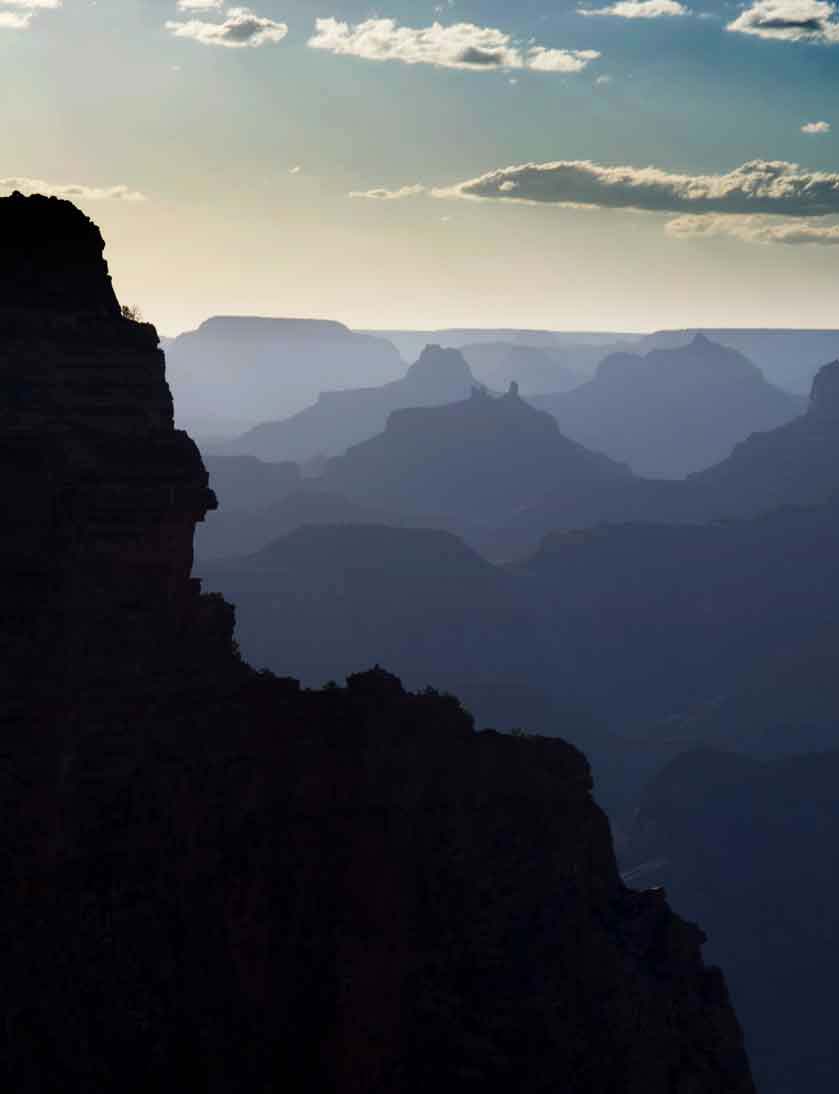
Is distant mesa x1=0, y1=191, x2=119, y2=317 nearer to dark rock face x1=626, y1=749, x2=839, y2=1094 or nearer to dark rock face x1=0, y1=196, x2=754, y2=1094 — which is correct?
dark rock face x1=0, y1=196, x2=754, y2=1094

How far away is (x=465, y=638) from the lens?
190125mm

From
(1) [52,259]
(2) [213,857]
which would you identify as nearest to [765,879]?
(2) [213,857]

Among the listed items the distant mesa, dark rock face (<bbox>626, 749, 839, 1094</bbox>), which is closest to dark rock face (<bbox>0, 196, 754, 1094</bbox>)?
the distant mesa

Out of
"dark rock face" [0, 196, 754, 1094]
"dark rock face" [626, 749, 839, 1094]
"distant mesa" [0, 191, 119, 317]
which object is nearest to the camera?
"dark rock face" [0, 196, 754, 1094]

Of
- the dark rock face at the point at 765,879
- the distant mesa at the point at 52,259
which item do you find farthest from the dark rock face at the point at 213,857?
the dark rock face at the point at 765,879

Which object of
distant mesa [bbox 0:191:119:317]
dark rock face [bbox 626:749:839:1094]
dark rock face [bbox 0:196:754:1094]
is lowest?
dark rock face [bbox 626:749:839:1094]

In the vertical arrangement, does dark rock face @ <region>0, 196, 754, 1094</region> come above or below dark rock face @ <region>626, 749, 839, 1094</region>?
above

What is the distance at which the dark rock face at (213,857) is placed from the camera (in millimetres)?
31938

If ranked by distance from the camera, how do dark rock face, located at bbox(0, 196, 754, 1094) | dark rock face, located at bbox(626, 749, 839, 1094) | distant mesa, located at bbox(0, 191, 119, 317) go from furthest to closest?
dark rock face, located at bbox(626, 749, 839, 1094)
distant mesa, located at bbox(0, 191, 119, 317)
dark rock face, located at bbox(0, 196, 754, 1094)

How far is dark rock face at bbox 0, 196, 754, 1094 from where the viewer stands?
105 ft

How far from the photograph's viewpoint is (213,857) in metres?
33.9

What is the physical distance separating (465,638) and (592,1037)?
156 meters

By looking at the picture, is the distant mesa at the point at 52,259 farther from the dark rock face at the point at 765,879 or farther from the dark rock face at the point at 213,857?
the dark rock face at the point at 765,879

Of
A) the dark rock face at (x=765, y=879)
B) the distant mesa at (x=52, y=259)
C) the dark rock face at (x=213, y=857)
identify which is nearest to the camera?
the dark rock face at (x=213, y=857)
